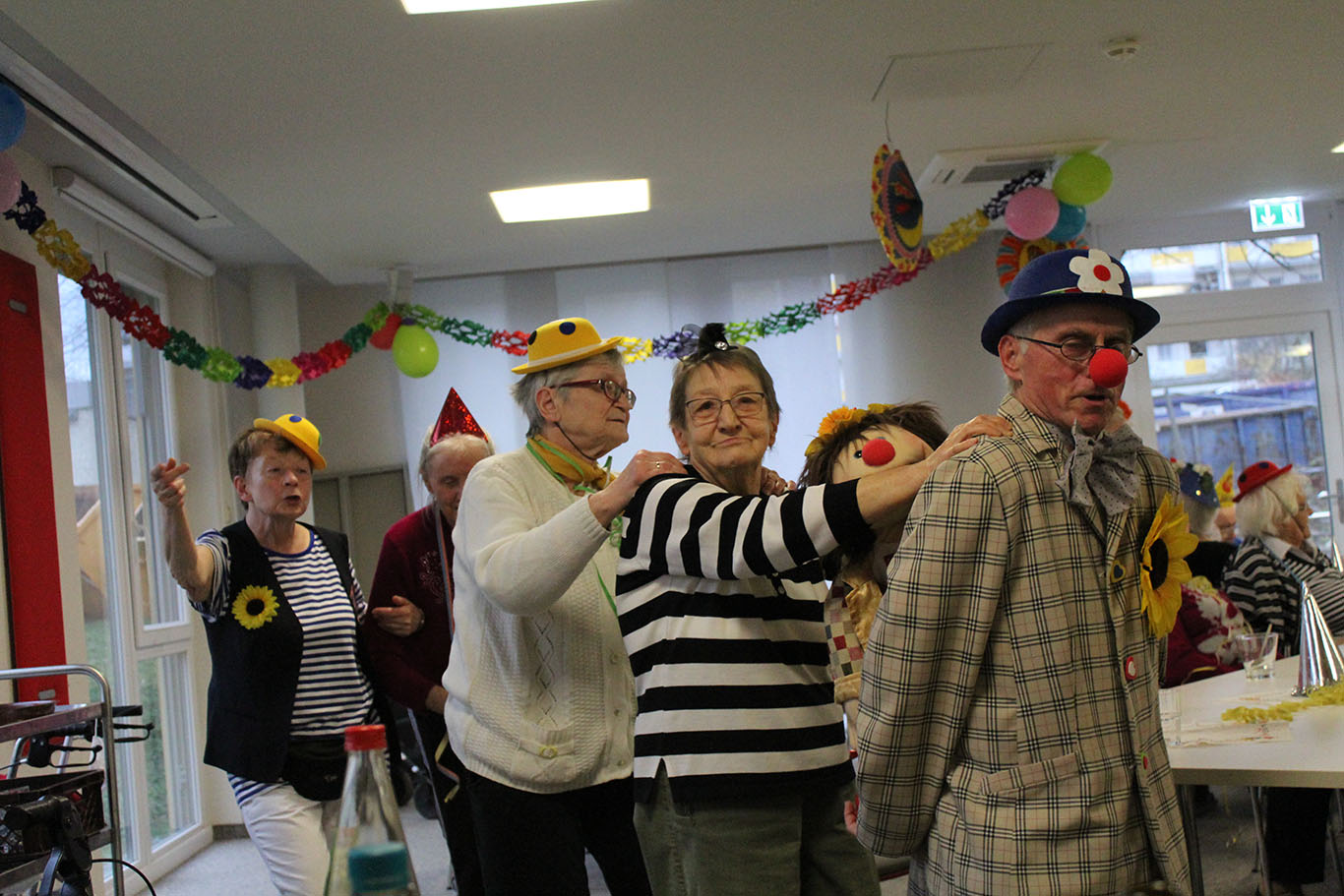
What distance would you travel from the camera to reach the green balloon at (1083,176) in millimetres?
5270

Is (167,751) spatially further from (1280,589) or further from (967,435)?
(967,435)

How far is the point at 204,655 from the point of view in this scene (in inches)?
236

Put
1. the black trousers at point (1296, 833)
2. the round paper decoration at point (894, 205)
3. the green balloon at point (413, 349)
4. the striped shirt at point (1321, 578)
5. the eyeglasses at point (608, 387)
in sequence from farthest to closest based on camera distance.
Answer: the green balloon at point (413, 349) < the round paper decoration at point (894, 205) < the striped shirt at point (1321, 578) < the black trousers at point (1296, 833) < the eyeglasses at point (608, 387)

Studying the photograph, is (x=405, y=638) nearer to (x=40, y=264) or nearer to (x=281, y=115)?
(x=281, y=115)

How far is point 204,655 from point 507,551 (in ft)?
15.6

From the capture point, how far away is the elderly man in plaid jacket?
4.76 feet

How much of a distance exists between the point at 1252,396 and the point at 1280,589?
369 centimetres

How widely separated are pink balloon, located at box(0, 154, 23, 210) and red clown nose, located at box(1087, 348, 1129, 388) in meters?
3.28

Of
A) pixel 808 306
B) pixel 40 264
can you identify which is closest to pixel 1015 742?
pixel 40 264

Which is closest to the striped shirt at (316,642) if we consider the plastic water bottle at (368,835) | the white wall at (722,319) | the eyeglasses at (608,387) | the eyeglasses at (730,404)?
the eyeglasses at (608,387)

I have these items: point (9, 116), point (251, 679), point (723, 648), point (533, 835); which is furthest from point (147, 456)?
point (723, 648)

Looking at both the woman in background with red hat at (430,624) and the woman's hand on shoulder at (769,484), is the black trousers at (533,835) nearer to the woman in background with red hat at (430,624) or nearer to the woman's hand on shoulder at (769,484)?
the woman's hand on shoulder at (769,484)

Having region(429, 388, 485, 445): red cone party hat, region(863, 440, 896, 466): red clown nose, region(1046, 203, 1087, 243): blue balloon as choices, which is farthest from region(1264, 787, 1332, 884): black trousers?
region(1046, 203, 1087, 243): blue balloon

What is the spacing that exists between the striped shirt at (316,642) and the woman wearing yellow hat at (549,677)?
2.87 ft
